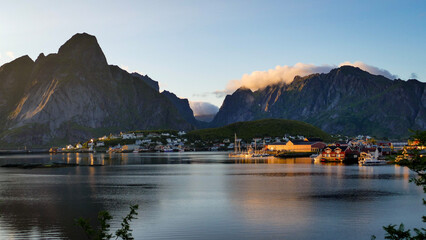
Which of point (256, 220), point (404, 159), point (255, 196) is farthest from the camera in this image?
point (255, 196)

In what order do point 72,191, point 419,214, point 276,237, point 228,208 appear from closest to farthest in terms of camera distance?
point 276,237 → point 419,214 → point 228,208 → point 72,191

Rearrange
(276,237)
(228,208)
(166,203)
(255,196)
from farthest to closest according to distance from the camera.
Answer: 1. (255,196)
2. (166,203)
3. (228,208)
4. (276,237)

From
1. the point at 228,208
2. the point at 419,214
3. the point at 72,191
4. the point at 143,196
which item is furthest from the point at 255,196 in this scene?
the point at 72,191

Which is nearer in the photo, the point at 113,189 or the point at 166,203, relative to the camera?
the point at 166,203

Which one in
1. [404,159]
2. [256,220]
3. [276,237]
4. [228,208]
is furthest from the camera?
[228,208]

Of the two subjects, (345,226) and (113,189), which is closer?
(345,226)

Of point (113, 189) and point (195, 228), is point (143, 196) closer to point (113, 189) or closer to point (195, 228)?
point (113, 189)

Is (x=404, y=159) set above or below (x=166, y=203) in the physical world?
above

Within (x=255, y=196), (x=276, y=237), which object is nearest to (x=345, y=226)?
(x=276, y=237)

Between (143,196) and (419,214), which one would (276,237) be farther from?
(143,196)
